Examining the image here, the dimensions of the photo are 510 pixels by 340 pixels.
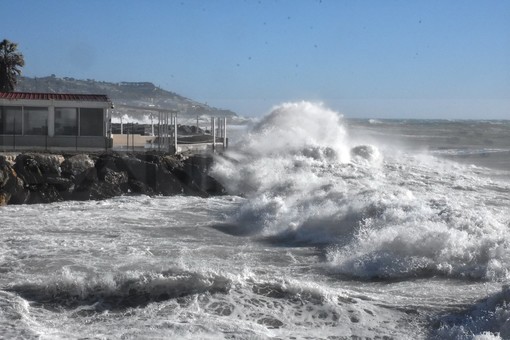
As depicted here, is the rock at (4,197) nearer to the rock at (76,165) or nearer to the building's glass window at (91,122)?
the rock at (76,165)

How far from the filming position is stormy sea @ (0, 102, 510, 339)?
1007 centimetres

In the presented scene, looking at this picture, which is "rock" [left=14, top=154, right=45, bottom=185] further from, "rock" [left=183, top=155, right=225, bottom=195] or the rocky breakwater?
"rock" [left=183, top=155, right=225, bottom=195]

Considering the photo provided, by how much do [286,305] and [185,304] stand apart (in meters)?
1.53

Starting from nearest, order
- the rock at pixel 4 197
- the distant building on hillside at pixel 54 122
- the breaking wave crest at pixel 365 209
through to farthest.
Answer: the breaking wave crest at pixel 365 209 < the rock at pixel 4 197 < the distant building on hillside at pixel 54 122

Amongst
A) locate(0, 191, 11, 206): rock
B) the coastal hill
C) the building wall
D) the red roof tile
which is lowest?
locate(0, 191, 11, 206): rock

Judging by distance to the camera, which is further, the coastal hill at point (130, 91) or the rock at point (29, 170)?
the coastal hill at point (130, 91)

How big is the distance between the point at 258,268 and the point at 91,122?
16.8m

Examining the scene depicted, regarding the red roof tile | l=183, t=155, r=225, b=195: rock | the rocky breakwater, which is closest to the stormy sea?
the rocky breakwater

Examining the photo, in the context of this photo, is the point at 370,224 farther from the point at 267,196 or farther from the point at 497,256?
the point at 267,196

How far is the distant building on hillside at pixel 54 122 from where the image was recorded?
91.5 feet

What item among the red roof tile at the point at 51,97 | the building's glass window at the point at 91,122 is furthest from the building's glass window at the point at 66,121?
the red roof tile at the point at 51,97

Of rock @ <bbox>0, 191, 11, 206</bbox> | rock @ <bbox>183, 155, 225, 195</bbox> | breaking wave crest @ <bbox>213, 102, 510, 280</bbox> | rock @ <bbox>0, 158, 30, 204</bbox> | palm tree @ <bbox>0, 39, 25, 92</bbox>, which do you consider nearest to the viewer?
breaking wave crest @ <bbox>213, 102, 510, 280</bbox>

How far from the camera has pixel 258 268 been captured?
43.9ft

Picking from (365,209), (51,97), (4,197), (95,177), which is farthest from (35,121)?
(365,209)
